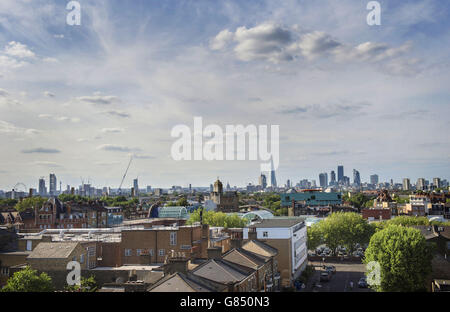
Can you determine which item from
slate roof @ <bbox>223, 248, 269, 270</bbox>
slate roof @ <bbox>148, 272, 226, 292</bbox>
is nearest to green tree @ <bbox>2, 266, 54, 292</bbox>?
slate roof @ <bbox>148, 272, 226, 292</bbox>

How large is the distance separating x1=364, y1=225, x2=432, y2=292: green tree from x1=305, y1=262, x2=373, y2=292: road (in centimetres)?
828

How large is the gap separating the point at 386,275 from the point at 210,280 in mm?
27887

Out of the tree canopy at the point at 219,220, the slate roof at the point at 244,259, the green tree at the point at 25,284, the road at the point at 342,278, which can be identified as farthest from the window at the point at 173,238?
the tree canopy at the point at 219,220

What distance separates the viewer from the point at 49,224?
97.5 meters

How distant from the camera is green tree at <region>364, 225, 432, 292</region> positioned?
46469 mm

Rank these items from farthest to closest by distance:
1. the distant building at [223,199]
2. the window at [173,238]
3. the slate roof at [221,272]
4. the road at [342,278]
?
1. the distant building at [223,199]
2. the road at [342,278]
3. the window at [173,238]
4. the slate roof at [221,272]

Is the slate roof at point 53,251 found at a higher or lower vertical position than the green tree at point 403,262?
higher

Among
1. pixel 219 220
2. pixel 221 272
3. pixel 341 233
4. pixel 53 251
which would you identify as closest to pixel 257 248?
pixel 221 272

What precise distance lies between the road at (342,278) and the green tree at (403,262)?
8.28 m

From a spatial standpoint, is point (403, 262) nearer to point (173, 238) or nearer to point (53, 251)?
point (173, 238)

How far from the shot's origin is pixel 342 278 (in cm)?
6366

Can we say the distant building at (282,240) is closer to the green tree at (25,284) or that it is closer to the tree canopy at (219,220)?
the green tree at (25,284)

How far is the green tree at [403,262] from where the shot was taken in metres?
46.5
